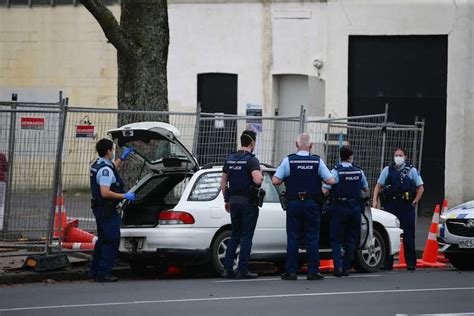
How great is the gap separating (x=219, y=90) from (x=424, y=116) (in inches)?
203

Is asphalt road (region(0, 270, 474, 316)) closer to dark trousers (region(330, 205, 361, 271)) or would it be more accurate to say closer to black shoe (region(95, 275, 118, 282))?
black shoe (region(95, 275, 118, 282))

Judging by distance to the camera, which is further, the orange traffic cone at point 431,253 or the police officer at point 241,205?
the orange traffic cone at point 431,253

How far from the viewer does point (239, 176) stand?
14.7 metres

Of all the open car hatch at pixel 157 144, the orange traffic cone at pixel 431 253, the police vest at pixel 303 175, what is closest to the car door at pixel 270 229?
the police vest at pixel 303 175

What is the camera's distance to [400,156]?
17062 millimetres

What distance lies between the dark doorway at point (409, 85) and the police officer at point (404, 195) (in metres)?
9.84

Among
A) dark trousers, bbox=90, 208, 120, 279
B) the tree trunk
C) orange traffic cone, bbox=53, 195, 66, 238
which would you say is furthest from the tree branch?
dark trousers, bbox=90, 208, 120, 279

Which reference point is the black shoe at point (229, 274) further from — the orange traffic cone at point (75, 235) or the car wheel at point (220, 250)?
the orange traffic cone at point (75, 235)

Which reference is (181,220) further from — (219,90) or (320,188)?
(219,90)

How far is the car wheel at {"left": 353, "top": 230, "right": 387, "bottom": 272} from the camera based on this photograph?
15953mm

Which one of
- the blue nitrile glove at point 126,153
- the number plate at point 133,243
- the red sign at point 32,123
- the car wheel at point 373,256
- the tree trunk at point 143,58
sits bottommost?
the car wheel at point 373,256

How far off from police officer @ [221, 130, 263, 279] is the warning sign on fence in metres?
2.57

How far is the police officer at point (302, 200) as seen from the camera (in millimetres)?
14734

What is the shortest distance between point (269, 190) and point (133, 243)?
1.97m
